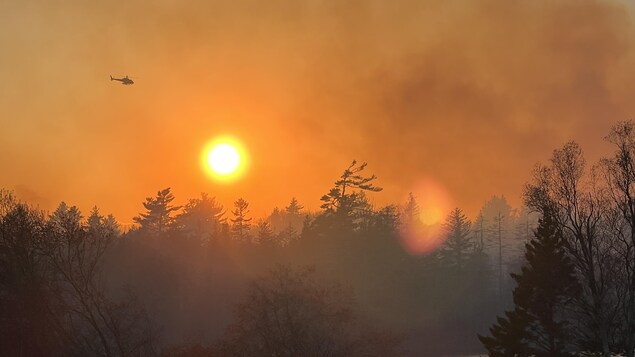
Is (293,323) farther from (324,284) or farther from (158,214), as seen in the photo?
(158,214)

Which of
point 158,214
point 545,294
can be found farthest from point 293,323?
point 158,214

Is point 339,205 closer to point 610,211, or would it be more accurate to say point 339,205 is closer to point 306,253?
point 306,253

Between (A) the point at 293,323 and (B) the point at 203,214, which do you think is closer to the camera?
(A) the point at 293,323

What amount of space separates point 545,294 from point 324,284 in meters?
20.0

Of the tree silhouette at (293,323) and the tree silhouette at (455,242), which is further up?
the tree silhouette at (455,242)

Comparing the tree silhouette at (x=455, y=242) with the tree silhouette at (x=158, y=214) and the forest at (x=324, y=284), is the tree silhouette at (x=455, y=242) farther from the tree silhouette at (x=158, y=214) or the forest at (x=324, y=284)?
the tree silhouette at (x=158, y=214)

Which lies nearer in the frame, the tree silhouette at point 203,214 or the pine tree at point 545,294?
the pine tree at point 545,294

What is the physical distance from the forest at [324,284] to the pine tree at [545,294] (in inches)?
3.4

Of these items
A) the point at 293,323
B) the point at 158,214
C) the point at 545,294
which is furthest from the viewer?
the point at 158,214

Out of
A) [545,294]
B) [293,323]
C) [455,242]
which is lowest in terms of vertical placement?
[293,323]

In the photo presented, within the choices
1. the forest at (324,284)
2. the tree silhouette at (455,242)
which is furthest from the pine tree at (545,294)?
the tree silhouette at (455,242)

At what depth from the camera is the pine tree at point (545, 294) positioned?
30438 mm

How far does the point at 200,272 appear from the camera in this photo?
267ft

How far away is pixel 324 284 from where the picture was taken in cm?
4541
